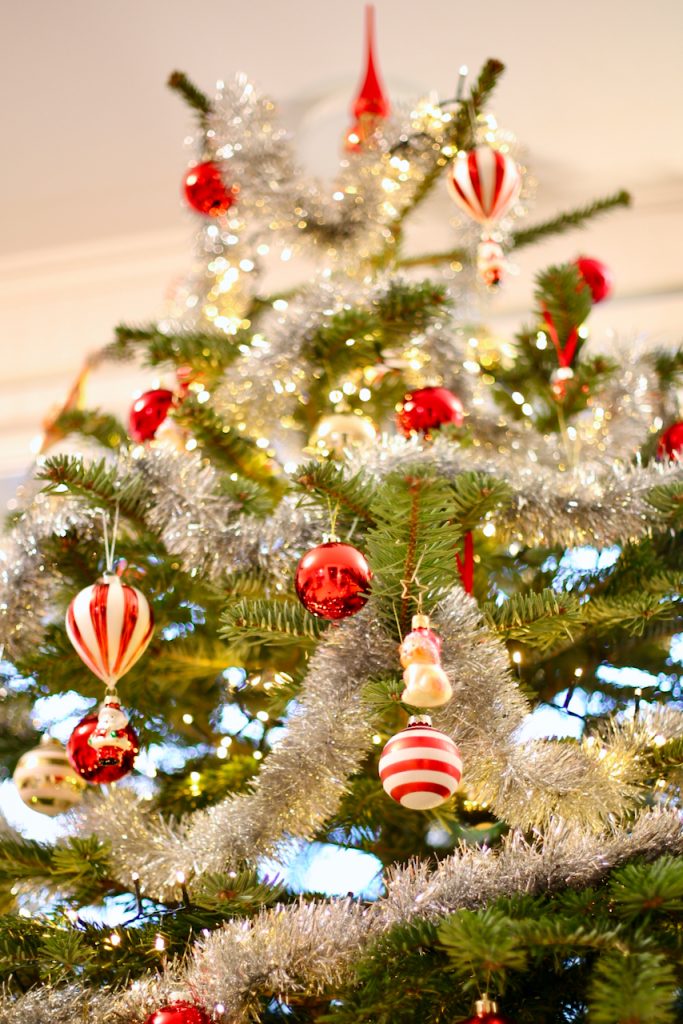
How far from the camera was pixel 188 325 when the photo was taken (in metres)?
1.18

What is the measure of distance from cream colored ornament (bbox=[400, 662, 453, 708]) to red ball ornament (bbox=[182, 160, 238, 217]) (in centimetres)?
77

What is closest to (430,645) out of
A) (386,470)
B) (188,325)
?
(386,470)

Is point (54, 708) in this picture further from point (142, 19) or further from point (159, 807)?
point (142, 19)

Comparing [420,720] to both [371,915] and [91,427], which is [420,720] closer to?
[371,915]

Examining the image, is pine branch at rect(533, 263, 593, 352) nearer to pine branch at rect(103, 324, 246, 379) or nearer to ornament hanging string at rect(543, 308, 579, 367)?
ornament hanging string at rect(543, 308, 579, 367)

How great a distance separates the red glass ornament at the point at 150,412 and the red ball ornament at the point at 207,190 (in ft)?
0.90

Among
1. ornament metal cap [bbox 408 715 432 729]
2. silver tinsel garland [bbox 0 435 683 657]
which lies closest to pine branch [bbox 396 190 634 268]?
silver tinsel garland [bbox 0 435 683 657]

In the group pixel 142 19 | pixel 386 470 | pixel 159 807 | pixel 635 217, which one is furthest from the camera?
pixel 635 217

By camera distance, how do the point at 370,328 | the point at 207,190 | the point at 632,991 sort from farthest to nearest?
the point at 207,190, the point at 370,328, the point at 632,991

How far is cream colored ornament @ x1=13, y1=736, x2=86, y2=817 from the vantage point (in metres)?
0.96

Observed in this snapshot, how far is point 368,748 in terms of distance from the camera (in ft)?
2.57

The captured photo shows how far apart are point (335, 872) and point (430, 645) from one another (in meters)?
0.53

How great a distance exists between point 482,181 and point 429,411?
28 centimetres

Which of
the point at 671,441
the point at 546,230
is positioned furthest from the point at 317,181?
the point at 671,441
